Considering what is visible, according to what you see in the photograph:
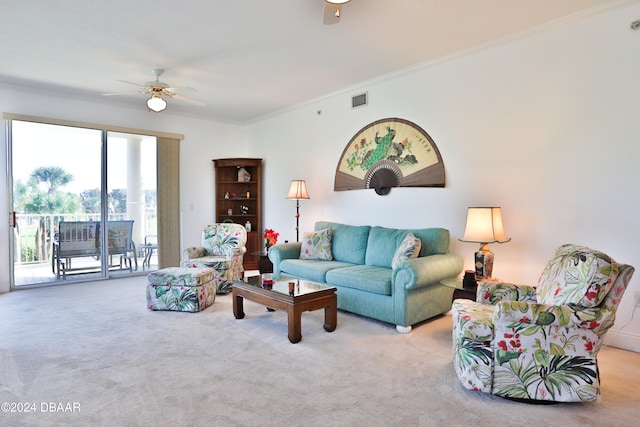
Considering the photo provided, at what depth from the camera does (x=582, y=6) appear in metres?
3.00

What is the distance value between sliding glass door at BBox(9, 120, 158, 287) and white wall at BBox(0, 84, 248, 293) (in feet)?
0.47

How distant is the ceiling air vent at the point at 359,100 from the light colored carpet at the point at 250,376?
108 inches

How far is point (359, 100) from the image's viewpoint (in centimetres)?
496

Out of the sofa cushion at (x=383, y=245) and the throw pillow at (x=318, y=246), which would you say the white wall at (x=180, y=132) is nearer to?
the throw pillow at (x=318, y=246)

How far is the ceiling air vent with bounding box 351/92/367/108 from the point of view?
4900 millimetres

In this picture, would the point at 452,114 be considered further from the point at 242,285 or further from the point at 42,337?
the point at 42,337

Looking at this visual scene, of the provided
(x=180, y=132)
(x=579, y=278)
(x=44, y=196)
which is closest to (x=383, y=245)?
(x=579, y=278)

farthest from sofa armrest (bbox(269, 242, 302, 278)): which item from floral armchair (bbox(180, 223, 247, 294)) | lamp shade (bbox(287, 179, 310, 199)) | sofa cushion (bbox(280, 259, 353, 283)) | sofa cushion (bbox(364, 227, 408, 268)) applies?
sofa cushion (bbox(364, 227, 408, 268))

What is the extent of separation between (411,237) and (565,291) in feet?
5.14

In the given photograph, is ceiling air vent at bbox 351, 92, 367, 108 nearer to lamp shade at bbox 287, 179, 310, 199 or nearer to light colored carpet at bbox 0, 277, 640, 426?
lamp shade at bbox 287, 179, 310, 199

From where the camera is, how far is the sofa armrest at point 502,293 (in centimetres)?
269

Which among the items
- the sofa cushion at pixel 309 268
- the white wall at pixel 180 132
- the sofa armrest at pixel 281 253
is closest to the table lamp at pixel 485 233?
the sofa cushion at pixel 309 268

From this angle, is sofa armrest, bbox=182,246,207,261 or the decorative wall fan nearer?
the decorative wall fan

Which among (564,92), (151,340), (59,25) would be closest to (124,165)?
(59,25)
